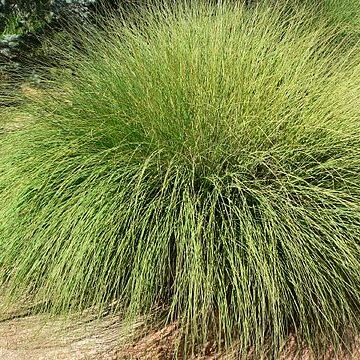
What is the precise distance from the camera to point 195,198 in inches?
86.8

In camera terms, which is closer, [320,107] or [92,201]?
[92,201]

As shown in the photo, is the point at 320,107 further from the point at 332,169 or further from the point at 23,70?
the point at 23,70

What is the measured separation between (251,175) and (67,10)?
6.39 ft

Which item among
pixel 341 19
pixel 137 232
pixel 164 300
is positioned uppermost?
pixel 137 232

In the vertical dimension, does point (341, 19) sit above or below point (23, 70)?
below

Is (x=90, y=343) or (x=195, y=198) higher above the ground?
(x=195, y=198)

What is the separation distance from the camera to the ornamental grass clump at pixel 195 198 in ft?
6.85

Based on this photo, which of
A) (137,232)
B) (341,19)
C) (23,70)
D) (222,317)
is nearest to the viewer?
(222,317)

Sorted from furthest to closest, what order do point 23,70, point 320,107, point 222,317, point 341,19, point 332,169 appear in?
point 341,19 → point 23,70 → point 320,107 → point 332,169 → point 222,317

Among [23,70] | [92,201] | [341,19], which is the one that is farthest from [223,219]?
[341,19]

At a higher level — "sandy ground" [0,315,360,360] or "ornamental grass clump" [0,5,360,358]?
"ornamental grass clump" [0,5,360,358]

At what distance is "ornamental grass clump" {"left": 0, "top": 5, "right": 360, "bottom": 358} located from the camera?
2088 mm

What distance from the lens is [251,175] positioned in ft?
7.54

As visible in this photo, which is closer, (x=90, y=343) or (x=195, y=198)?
(x=90, y=343)
